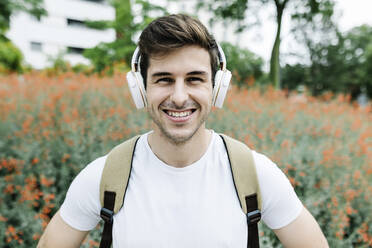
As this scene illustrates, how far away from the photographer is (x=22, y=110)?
447 centimetres

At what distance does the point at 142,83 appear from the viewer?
63.5 inches

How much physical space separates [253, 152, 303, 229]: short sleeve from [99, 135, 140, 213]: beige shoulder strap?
674 millimetres

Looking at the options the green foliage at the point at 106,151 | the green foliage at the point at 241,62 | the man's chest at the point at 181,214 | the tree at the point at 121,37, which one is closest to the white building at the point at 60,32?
the tree at the point at 121,37

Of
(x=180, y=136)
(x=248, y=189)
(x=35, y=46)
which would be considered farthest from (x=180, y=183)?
(x=35, y=46)

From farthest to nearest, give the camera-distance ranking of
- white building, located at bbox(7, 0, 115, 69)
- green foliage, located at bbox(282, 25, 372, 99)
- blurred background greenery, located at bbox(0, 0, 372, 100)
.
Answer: white building, located at bbox(7, 0, 115, 69)
green foliage, located at bbox(282, 25, 372, 99)
blurred background greenery, located at bbox(0, 0, 372, 100)

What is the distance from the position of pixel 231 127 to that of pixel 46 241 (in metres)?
3.39

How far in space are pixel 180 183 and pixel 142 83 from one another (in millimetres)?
568

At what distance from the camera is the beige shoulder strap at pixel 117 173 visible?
1485 millimetres

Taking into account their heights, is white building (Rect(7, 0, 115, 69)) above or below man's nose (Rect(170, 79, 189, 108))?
above

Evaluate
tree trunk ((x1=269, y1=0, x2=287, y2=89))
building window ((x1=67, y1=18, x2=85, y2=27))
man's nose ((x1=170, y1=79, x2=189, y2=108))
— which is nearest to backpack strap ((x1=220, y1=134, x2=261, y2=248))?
man's nose ((x1=170, y1=79, x2=189, y2=108))

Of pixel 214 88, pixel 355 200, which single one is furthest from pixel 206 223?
pixel 355 200

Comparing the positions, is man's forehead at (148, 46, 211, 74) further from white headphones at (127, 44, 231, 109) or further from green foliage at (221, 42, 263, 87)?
green foliage at (221, 42, 263, 87)

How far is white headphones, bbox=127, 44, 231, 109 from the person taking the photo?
161cm

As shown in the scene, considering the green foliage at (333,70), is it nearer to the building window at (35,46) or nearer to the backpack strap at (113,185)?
the backpack strap at (113,185)
